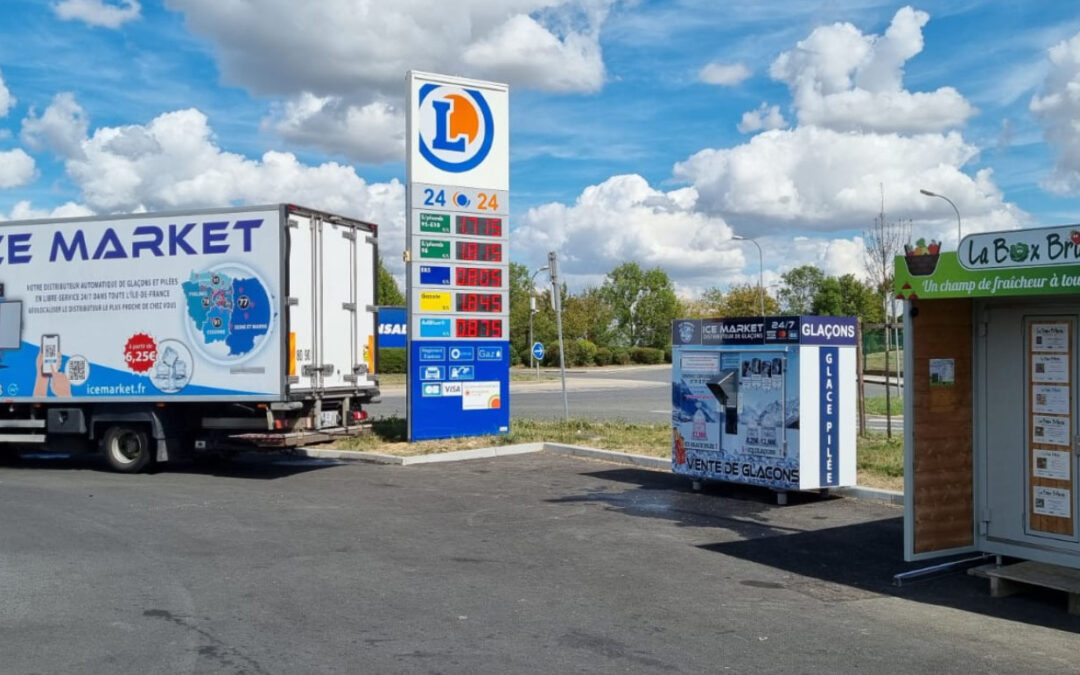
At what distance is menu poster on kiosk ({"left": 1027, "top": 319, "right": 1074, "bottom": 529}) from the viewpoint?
7.90 meters

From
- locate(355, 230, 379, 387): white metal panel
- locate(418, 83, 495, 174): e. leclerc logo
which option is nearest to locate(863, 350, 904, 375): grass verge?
locate(418, 83, 495, 174): e. leclerc logo

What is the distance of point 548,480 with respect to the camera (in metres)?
13.5

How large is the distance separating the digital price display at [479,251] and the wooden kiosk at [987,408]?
10610mm

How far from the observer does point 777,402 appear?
11398 mm

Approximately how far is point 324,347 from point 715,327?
564 centimetres

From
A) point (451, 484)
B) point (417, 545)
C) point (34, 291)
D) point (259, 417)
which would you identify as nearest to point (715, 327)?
point (451, 484)

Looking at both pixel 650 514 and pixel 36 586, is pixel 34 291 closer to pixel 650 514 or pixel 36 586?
pixel 36 586

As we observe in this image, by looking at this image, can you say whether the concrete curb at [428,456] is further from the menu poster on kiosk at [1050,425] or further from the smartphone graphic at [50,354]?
the menu poster on kiosk at [1050,425]

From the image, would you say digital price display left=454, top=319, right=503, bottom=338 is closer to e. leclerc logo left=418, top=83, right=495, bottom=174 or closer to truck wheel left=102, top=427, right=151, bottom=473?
e. leclerc logo left=418, top=83, right=495, bottom=174

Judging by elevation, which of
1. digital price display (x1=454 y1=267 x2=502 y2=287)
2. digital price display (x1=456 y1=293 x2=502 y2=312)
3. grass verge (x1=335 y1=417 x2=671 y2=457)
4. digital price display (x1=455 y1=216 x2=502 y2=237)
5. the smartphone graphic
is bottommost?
grass verge (x1=335 y1=417 x2=671 y2=457)

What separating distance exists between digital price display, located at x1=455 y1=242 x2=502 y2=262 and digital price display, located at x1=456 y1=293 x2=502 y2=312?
2.16 ft

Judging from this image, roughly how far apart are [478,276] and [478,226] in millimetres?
917

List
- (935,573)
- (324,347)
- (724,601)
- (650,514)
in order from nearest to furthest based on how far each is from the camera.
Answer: (724,601) < (935,573) < (650,514) < (324,347)

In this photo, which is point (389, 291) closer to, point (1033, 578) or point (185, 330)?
point (185, 330)
